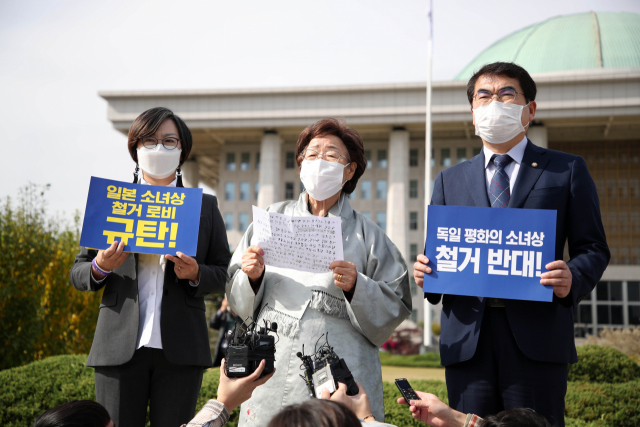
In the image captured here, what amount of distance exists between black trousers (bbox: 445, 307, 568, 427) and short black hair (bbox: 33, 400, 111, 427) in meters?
1.73

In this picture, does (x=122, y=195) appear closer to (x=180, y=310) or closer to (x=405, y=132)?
(x=180, y=310)

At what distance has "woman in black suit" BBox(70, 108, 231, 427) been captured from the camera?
10.1 feet

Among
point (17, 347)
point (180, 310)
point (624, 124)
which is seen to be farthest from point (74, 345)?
point (624, 124)

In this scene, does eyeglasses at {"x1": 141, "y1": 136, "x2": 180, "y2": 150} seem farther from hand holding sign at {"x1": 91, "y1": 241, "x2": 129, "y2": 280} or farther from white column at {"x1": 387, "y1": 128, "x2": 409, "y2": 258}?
white column at {"x1": 387, "y1": 128, "x2": 409, "y2": 258}

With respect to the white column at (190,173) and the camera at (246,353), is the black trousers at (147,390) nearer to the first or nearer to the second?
the camera at (246,353)

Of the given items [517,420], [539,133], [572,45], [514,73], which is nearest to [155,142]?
[514,73]

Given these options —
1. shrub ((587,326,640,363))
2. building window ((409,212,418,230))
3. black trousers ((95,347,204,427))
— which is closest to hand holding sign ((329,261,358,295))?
black trousers ((95,347,204,427))

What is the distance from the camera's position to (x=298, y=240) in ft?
9.87

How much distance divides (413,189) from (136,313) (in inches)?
1813

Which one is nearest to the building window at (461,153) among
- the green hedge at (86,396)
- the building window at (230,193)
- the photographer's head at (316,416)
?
the building window at (230,193)

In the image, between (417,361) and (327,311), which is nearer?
(327,311)

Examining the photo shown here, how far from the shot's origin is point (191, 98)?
41906 mm

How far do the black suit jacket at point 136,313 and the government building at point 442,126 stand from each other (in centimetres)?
3680

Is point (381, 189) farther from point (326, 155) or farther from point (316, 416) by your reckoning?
point (316, 416)
